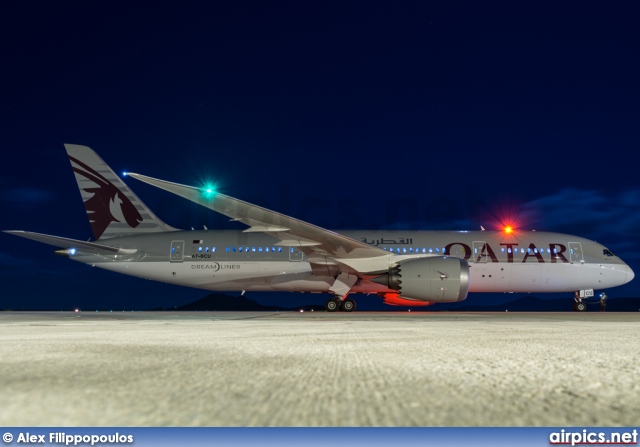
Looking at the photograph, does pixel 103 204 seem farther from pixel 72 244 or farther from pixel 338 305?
pixel 338 305

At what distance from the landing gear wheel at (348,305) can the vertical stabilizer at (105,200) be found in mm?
7896

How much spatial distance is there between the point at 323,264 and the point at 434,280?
17.1 feet

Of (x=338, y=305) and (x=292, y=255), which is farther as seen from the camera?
(x=292, y=255)

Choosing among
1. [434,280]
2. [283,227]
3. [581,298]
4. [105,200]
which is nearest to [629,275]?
[581,298]

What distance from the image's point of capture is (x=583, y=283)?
2034 centimetres

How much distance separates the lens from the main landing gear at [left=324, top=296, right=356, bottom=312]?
61.3 ft

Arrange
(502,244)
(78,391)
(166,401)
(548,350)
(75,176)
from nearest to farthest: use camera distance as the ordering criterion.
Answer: (166,401)
(78,391)
(548,350)
(502,244)
(75,176)

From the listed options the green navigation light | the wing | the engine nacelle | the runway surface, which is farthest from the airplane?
the runway surface

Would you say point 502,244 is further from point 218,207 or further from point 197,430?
point 197,430

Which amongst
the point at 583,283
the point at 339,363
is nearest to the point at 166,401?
the point at 339,363

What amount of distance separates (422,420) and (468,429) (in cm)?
14

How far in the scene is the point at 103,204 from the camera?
21.0 m

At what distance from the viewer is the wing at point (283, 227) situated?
46.2 ft

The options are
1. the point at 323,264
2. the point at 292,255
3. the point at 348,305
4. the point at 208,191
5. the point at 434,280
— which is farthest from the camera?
the point at 292,255
